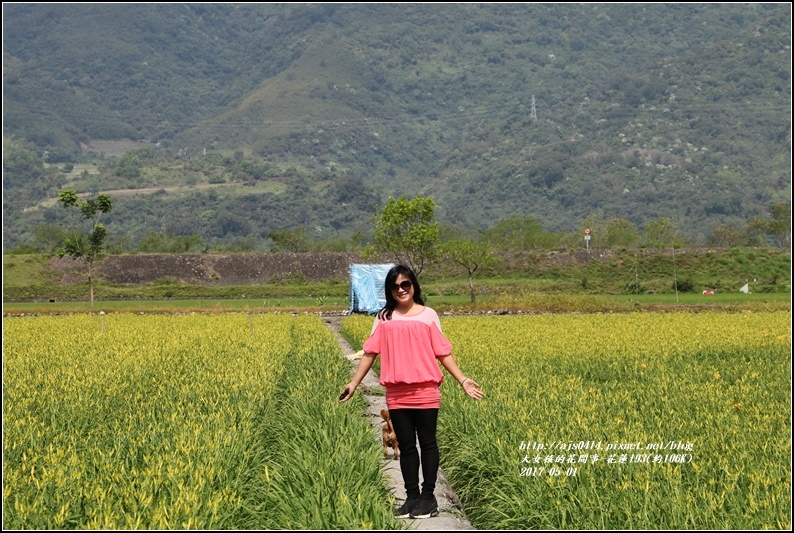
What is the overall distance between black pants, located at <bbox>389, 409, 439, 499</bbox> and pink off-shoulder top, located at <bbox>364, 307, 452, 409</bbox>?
84mm

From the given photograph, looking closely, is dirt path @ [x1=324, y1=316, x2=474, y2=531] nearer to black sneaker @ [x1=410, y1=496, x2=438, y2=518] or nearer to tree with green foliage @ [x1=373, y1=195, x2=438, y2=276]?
black sneaker @ [x1=410, y1=496, x2=438, y2=518]

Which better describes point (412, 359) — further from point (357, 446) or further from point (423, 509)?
point (357, 446)

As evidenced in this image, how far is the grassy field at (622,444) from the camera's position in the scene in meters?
6.39

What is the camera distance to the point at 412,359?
780cm

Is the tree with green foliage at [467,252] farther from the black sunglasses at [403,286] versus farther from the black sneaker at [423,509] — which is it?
the black sneaker at [423,509]

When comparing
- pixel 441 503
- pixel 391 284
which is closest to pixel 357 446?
pixel 441 503

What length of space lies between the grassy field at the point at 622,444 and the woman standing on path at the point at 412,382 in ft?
1.91

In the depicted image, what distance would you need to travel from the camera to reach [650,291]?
6300cm

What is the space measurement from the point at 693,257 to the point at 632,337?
59.5m

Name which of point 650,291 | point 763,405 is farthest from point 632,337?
point 650,291

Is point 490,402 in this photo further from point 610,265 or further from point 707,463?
point 610,265

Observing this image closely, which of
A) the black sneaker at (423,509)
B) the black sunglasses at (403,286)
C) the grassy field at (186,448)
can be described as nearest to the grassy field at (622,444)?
the black sneaker at (423,509)

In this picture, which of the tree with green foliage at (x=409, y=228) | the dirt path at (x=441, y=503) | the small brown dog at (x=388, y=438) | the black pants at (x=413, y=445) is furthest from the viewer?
the tree with green foliage at (x=409, y=228)

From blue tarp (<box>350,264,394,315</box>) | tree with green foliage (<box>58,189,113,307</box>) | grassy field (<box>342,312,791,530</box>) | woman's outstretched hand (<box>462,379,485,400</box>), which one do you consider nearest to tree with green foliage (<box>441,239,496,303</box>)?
blue tarp (<box>350,264,394,315</box>)
